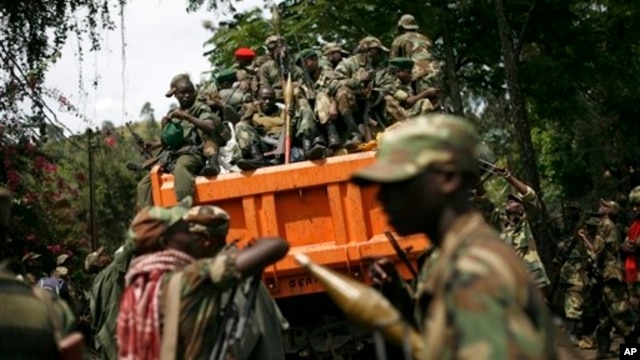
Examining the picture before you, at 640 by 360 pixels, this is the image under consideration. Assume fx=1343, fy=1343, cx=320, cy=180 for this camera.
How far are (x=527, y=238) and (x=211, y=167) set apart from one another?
3.88m

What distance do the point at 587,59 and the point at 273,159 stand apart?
11.5 metres

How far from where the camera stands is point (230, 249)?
5816mm

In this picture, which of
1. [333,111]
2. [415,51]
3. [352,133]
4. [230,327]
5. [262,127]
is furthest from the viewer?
[415,51]

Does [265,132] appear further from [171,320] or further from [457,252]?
[457,252]

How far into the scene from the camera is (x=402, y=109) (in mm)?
12078

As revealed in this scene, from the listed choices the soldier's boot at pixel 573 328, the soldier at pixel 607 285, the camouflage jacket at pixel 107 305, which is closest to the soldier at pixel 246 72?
the camouflage jacket at pixel 107 305

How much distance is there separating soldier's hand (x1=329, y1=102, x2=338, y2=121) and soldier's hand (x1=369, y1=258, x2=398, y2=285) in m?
6.22

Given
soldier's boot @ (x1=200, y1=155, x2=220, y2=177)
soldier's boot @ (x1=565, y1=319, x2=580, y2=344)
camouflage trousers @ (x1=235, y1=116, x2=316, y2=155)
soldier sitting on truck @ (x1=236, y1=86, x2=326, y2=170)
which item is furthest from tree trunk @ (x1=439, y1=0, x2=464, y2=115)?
soldier's boot @ (x1=200, y1=155, x2=220, y2=177)

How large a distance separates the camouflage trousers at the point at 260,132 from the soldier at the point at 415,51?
187cm

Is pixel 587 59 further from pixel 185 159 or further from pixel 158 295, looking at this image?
pixel 158 295

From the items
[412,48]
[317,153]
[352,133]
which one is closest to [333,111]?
[352,133]

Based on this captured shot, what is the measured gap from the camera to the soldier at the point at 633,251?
12898 mm

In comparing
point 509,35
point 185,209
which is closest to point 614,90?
point 509,35

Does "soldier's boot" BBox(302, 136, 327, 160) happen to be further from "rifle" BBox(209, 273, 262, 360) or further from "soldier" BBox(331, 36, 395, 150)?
"rifle" BBox(209, 273, 262, 360)
